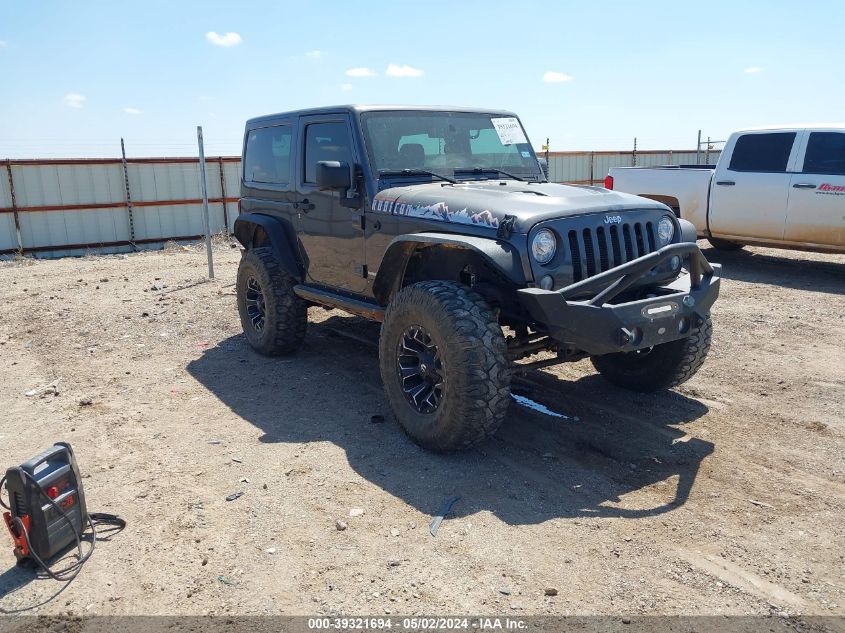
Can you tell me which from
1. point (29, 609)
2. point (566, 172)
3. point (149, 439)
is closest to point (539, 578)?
point (29, 609)

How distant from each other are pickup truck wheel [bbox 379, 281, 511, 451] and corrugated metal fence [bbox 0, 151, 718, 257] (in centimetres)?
1224

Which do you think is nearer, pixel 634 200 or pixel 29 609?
pixel 29 609

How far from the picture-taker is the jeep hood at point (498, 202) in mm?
4109

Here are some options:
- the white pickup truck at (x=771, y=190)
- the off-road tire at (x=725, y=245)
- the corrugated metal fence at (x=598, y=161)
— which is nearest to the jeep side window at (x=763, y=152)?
the white pickup truck at (x=771, y=190)

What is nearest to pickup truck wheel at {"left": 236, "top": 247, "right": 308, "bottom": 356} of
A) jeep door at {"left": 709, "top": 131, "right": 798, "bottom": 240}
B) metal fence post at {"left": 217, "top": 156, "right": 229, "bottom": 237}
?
jeep door at {"left": 709, "top": 131, "right": 798, "bottom": 240}

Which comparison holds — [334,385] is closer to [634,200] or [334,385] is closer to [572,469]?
[572,469]

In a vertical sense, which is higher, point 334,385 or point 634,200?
point 634,200

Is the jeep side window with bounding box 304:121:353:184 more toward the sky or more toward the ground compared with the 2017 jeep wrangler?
more toward the sky

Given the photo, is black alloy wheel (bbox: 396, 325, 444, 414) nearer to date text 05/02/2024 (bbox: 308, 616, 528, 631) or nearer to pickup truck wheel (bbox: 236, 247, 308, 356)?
date text 05/02/2024 (bbox: 308, 616, 528, 631)

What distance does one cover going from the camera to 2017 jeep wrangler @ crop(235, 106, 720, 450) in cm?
392

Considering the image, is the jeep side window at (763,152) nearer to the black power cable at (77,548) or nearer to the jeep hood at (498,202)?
the jeep hood at (498,202)

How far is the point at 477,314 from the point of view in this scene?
3.98 m

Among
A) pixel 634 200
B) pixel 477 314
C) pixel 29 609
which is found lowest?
pixel 29 609

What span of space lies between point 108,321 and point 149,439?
3.89 meters
